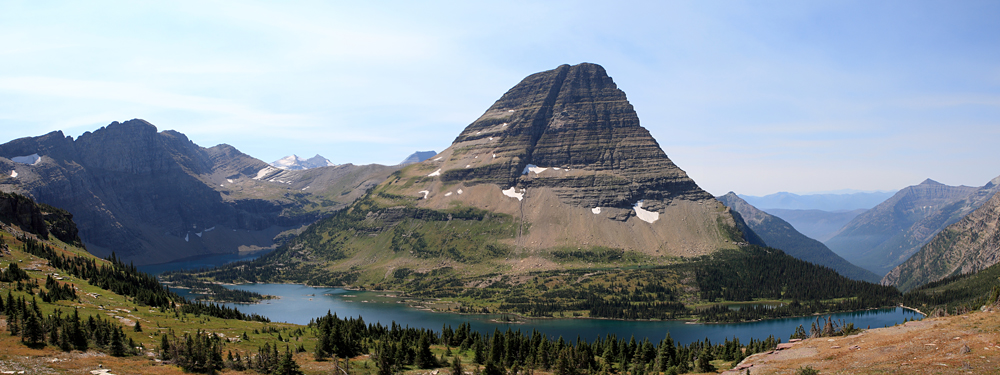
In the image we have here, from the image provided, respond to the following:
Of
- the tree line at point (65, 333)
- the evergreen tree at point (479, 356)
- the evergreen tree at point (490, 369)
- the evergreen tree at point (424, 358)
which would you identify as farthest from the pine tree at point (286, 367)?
the evergreen tree at point (479, 356)

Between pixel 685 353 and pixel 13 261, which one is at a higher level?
pixel 13 261

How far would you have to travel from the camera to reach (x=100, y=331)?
6931cm

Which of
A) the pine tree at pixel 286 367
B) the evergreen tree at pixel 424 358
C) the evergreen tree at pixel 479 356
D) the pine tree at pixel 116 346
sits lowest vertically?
the evergreen tree at pixel 479 356

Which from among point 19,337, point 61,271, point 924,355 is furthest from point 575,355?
point 61,271

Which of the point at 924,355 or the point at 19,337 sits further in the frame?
the point at 19,337

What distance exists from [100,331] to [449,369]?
47518mm

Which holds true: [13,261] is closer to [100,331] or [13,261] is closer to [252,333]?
[252,333]

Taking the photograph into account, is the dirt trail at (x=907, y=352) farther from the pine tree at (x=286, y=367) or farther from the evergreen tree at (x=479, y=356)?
the pine tree at (x=286, y=367)

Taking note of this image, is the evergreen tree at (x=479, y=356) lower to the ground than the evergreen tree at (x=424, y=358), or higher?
lower

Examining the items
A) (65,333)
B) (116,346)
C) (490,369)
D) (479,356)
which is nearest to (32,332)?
(65,333)

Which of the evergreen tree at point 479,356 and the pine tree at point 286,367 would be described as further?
the evergreen tree at point 479,356

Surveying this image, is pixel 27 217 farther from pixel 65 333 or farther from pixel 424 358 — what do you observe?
pixel 424 358

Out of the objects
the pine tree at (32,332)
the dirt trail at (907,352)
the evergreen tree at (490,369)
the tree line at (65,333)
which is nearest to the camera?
the dirt trail at (907,352)

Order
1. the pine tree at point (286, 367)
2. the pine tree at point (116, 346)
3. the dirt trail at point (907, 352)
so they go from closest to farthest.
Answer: the dirt trail at point (907, 352), the pine tree at point (116, 346), the pine tree at point (286, 367)
